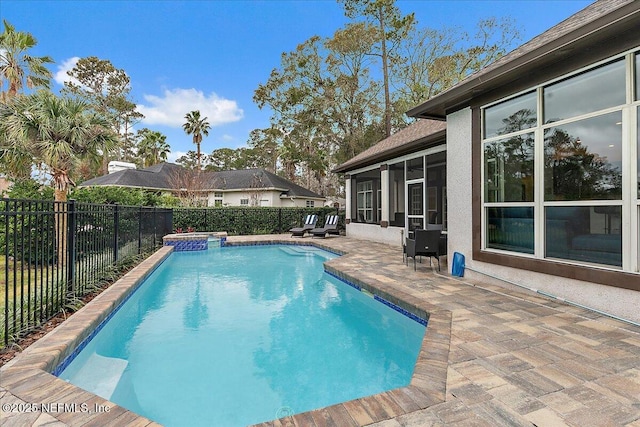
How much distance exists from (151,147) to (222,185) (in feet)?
43.4

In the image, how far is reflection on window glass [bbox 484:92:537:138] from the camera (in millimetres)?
5258

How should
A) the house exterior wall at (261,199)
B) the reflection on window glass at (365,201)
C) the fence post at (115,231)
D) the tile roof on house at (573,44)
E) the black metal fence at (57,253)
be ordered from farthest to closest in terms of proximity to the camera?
the house exterior wall at (261,199) → the reflection on window glass at (365,201) → the fence post at (115,231) → the tile roof on house at (573,44) → the black metal fence at (57,253)

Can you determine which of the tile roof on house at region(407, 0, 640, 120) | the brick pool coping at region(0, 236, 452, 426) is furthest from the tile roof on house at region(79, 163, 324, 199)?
the brick pool coping at region(0, 236, 452, 426)

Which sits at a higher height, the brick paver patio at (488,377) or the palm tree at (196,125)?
the palm tree at (196,125)

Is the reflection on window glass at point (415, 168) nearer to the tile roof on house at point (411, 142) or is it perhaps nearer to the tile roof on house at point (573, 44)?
the tile roof on house at point (411, 142)

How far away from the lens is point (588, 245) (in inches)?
176

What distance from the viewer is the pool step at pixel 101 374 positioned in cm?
332

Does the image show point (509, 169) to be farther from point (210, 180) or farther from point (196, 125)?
point (196, 125)

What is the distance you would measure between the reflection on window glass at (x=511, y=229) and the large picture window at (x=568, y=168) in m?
0.02

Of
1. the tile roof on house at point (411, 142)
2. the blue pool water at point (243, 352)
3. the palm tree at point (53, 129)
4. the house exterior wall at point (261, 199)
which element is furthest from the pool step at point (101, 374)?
the house exterior wall at point (261, 199)

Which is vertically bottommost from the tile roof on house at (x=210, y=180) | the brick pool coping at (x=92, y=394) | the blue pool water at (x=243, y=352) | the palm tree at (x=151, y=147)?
the blue pool water at (x=243, y=352)

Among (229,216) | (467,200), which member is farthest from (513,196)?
(229,216)

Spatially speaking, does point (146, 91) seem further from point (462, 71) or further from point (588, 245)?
point (588, 245)

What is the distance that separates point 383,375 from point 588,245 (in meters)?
3.50
